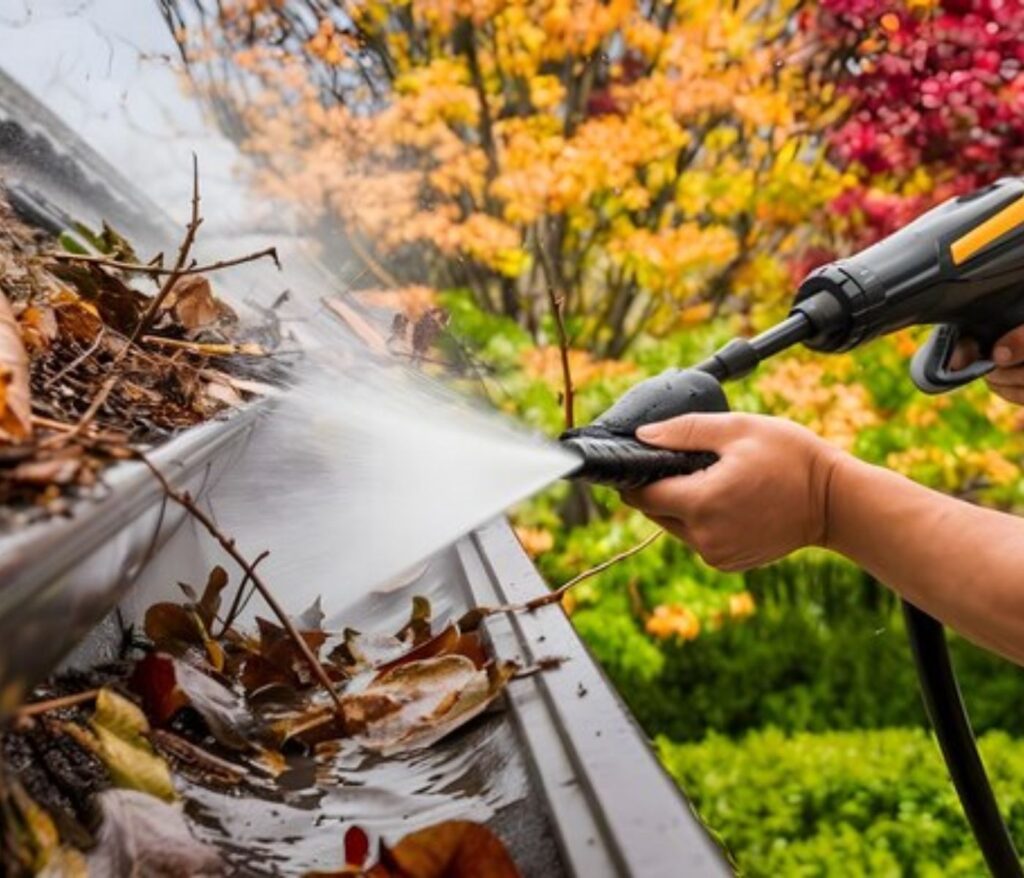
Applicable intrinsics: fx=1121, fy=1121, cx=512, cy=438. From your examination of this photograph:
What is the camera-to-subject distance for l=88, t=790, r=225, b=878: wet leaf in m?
0.73

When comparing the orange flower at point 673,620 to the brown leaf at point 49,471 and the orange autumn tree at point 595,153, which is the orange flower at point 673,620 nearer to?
the orange autumn tree at point 595,153

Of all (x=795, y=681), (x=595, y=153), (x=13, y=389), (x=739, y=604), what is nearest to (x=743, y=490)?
(x=13, y=389)

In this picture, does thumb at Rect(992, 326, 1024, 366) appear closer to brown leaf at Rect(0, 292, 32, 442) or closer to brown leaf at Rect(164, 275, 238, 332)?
brown leaf at Rect(164, 275, 238, 332)

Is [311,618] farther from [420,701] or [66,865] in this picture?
[66,865]

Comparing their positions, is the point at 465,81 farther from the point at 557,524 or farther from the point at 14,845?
the point at 14,845

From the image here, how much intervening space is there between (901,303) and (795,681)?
20.5 ft

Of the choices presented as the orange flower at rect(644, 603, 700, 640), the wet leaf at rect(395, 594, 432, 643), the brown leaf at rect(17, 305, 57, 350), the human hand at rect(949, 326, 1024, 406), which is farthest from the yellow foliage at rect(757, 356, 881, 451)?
the brown leaf at rect(17, 305, 57, 350)

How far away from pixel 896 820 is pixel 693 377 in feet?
13.1

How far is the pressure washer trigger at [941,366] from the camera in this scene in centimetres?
194

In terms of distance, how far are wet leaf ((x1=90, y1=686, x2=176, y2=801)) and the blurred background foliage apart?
283cm

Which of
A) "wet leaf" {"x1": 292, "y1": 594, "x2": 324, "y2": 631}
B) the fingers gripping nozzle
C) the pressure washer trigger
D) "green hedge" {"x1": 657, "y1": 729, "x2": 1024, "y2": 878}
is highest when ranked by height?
the pressure washer trigger

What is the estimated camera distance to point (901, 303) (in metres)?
1.72

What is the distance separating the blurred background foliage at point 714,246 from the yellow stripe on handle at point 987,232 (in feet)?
7.25

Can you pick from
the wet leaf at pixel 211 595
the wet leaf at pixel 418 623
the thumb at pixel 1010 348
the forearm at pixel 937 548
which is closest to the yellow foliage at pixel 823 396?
the thumb at pixel 1010 348
